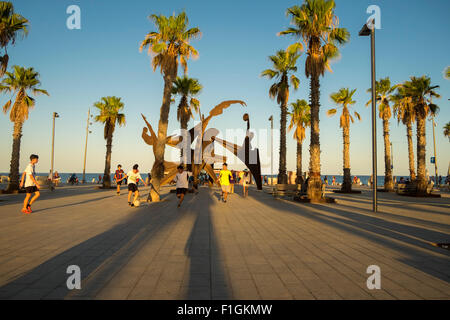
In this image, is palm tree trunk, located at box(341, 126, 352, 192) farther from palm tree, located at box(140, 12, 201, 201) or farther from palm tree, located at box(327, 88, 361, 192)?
palm tree, located at box(140, 12, 201, 201)

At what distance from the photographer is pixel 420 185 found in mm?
20141

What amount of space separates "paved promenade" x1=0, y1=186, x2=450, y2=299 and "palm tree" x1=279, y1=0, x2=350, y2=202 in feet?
26.7

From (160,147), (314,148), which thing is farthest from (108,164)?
(314,148)

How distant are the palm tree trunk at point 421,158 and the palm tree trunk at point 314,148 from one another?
9.49 metres

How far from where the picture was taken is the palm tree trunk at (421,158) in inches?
793

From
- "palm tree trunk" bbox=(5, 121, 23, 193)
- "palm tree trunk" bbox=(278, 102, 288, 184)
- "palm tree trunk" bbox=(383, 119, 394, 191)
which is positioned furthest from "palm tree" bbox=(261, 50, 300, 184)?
"palm tree trunk" bbox=(5, 121, 23, 193)

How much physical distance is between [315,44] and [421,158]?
1215cm

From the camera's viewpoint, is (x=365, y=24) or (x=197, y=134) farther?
(x=197, y=134)

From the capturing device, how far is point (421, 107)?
22078 millimetres

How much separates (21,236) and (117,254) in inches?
119

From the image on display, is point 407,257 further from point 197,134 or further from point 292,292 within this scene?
point 197,134

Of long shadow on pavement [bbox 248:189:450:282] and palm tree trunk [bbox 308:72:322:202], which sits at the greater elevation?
palm tree trunk [bbox 308:72:322:202]

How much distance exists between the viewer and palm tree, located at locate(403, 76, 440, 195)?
20922 mm

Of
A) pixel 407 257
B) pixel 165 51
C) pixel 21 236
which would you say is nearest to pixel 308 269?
pixel 407 257
